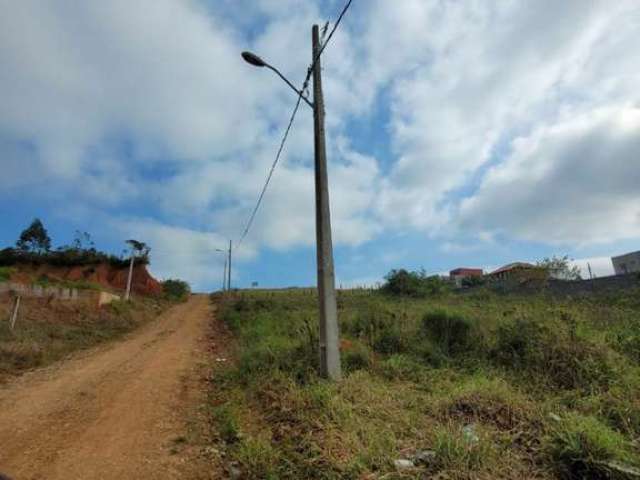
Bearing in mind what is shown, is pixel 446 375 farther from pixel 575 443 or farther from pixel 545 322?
pixel 575 443

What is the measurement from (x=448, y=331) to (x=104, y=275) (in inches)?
1272

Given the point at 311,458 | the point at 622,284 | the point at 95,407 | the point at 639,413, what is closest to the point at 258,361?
the point at 95,407

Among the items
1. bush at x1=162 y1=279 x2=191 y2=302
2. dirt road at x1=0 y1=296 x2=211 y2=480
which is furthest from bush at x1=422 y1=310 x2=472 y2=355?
bush at x1=162 y1=279 x2=191 y2=302

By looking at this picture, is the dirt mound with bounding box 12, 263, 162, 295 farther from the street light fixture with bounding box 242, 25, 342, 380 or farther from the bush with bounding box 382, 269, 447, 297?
the street light fixture with bounding box 242, 25, 342, 380

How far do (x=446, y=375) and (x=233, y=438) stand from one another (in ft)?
11.3

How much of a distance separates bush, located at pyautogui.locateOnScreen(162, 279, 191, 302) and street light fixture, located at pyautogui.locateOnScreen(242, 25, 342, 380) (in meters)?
32.1

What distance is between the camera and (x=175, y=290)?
3784 centimetres

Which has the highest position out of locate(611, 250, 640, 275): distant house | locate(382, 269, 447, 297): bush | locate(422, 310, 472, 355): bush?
locate(611, 250, 640, 275): distant house

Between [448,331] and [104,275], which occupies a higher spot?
[104,275]

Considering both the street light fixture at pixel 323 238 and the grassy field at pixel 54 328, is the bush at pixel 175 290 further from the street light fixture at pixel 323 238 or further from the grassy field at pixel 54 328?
the street light fixture at pixel 323 238

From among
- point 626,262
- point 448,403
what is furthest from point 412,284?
point 626,262

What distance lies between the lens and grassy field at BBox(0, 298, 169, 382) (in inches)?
386

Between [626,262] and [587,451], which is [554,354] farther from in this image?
[626,262]

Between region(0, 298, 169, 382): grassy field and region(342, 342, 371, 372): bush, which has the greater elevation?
region(0, 298, 169, 382): grassy field
